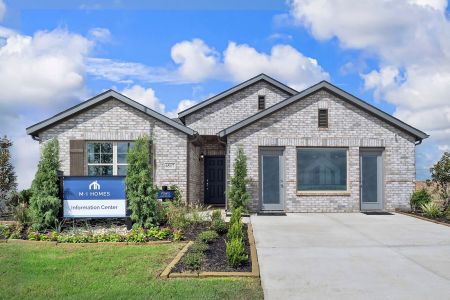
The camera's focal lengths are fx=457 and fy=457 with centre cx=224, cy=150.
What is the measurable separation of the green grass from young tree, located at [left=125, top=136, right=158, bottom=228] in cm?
218

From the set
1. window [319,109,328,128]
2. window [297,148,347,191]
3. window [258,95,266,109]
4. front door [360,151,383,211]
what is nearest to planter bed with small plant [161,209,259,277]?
window [297,148,347,191]

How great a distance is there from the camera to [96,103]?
17.2 metres

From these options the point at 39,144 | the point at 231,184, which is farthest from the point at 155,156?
the point at 39,144

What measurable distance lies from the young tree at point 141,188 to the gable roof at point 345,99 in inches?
207

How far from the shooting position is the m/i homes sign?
12766mm

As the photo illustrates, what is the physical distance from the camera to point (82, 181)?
12.8 meters

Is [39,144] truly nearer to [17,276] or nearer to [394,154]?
[17,276]

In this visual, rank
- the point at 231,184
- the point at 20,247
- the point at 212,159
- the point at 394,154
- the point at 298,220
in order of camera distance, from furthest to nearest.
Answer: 1. the point at 212,159
2. the point at 394,154
3. the point at 231,184
4. the point at 298,220
5. the point at 20,247

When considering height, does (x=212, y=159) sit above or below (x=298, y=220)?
above

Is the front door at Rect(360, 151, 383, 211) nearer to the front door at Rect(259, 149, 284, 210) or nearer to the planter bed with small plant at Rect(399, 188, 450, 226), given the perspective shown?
the planter bed with small plant at Rect(399, 188, 450, 226)

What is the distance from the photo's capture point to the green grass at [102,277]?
Answer: 6543 millimetres

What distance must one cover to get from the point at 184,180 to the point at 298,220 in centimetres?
488

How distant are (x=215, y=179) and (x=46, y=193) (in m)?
9.94

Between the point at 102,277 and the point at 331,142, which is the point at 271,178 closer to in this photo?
the point at 331,142
